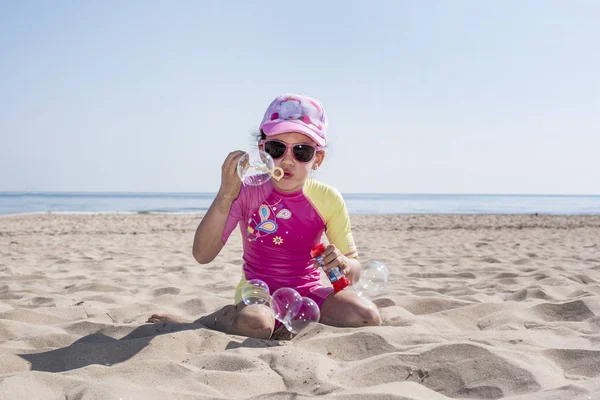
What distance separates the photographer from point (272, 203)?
326 centimetres

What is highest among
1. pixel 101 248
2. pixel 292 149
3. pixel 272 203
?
pixel 292 149

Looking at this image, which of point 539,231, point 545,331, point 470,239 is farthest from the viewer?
point 539,231

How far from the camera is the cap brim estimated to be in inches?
115

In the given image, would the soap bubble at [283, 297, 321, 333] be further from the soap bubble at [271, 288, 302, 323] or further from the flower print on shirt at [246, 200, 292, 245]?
the flower print on shirt at [246, 200, 292, 245]

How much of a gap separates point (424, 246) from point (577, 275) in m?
3.22

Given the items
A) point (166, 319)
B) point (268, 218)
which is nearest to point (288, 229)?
point (268, 218)

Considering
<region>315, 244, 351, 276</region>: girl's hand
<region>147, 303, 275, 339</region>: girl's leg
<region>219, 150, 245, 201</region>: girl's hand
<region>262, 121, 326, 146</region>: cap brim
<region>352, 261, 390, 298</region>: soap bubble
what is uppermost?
<region>262, 121, 326, 146</region>: cap brim

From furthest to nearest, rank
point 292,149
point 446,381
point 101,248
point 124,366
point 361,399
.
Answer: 1. point 101,248
2. point 292,149
3. point 124,366
4. point 446,381
5. point 361,399

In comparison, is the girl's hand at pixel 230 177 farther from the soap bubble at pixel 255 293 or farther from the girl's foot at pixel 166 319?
the girl's foot at pixel 166 319

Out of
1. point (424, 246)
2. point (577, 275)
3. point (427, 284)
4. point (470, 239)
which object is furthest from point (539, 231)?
point (427, 284)

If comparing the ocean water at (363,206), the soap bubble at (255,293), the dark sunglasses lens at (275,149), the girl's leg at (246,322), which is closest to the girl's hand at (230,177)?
the dark sunglasses lens at (275,149)

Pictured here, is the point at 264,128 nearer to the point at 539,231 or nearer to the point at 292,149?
the point at 292,149

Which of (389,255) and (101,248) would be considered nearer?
(389,255)

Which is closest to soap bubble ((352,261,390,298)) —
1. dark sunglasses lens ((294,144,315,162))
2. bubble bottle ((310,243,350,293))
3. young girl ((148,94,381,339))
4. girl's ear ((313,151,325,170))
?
young girl ((148,94,381,339))
